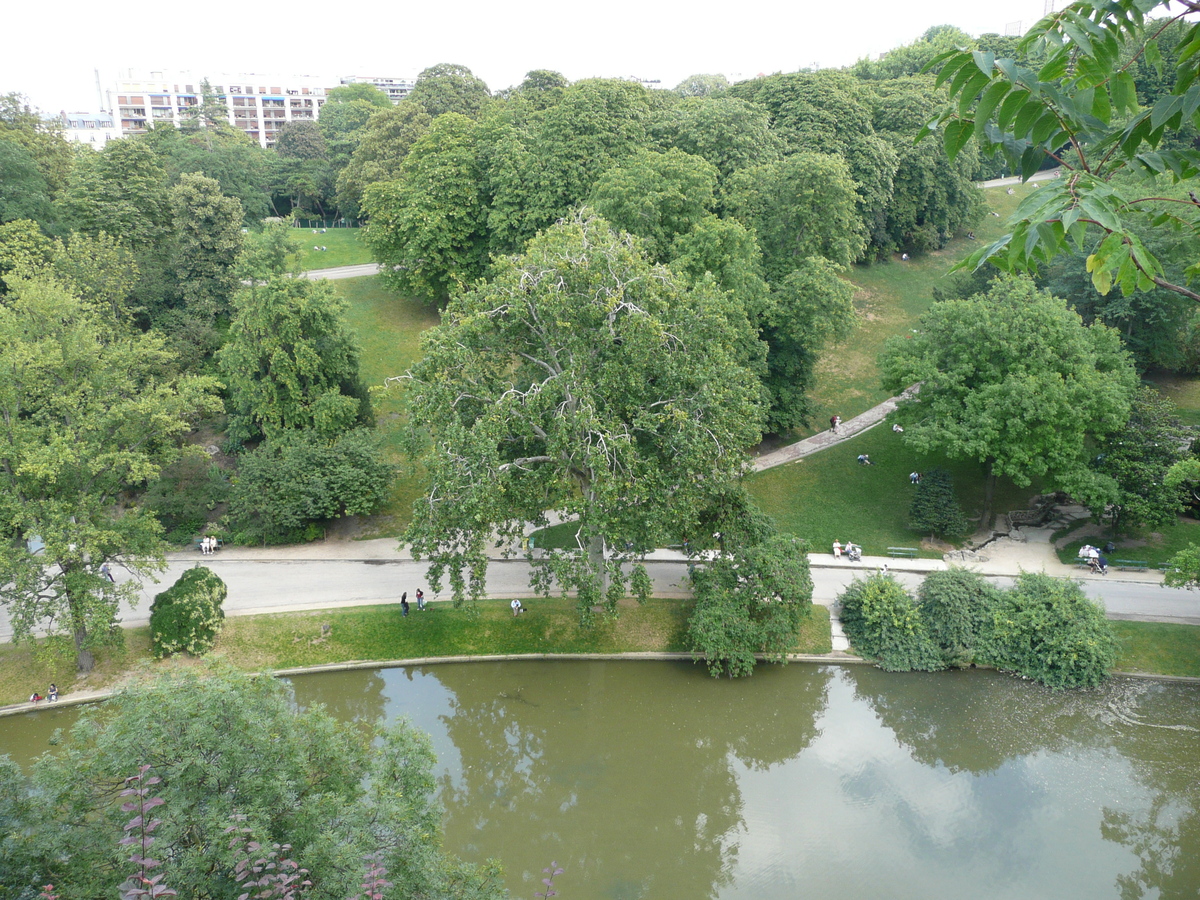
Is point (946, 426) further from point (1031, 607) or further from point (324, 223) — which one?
point (324, 223)

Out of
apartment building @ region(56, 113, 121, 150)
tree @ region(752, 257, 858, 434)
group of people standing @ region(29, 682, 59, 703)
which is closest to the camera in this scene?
group of people standing @ region(29, 682, 59, 703)

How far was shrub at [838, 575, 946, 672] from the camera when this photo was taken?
2228cm

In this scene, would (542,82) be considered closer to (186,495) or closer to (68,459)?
(186,495)

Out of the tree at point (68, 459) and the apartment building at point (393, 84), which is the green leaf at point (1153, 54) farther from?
the apartment building at point (393, 84)

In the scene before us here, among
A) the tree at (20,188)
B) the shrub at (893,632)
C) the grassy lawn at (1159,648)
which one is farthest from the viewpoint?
the tree at (20,188)

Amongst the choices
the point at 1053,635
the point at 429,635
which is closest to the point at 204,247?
the point at 429,635

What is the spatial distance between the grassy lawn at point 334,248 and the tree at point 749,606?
109 ft

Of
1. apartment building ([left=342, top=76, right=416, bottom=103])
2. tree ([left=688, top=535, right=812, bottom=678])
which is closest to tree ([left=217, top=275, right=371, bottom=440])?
tree ([left=688, top=535, right=812, bottom=678])

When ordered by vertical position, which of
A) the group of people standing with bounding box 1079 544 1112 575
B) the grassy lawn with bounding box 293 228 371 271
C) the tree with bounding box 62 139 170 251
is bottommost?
the group of people standing with bounding box 1079 544 1112 575

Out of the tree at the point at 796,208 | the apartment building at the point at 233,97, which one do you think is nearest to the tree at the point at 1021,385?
the tree at the point at 796,208

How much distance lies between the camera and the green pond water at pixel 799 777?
52.6ft

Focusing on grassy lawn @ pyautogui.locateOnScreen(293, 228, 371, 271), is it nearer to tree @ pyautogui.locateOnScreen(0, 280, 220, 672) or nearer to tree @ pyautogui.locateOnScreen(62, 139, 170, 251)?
tree @ pyautogui.locateOnScreen(62, 139, 170, 251)

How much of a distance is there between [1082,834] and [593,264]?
16336mm

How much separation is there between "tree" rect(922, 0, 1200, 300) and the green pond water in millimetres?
14490
